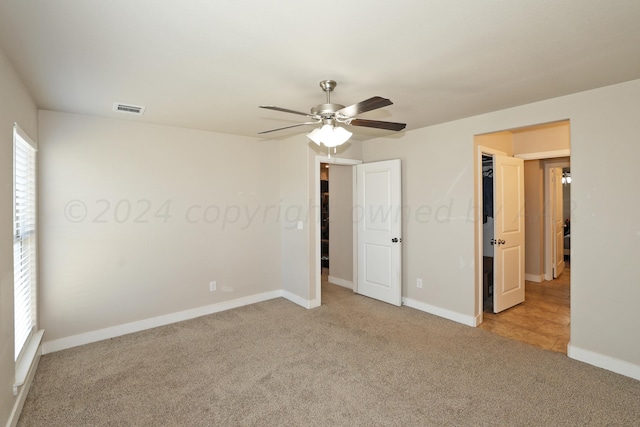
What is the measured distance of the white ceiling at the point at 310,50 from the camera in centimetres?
160

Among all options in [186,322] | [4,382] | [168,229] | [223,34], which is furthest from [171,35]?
[186,322]

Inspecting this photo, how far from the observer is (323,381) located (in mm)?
2629

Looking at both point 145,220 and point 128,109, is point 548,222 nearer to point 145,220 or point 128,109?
point 145,220

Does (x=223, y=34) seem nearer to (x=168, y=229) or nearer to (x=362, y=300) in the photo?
(x=168, y=229)

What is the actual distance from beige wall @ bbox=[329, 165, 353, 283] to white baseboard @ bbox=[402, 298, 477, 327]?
1207 millimetres

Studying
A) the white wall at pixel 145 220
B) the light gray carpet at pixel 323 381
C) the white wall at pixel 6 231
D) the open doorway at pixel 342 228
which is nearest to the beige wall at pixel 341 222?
the open doorway at pixel 342 228

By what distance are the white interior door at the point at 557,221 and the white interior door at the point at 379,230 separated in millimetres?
3413

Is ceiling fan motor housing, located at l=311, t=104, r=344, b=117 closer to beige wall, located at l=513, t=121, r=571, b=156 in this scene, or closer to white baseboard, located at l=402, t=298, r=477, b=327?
white baseboard, located at l=402, t=298, r=477, b=327

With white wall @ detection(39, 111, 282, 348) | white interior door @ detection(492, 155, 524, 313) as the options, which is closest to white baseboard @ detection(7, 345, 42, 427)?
white wall @ detection(39, 111, 282, 348)

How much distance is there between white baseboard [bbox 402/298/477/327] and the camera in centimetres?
375

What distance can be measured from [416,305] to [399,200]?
1450mm

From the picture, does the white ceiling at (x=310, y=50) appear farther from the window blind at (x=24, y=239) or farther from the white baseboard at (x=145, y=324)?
the white baseboard at (x=145, y=324)

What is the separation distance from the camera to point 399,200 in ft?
14.5

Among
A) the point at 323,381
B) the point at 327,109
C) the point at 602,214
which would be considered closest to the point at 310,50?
the point at 327,109
